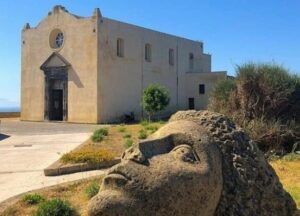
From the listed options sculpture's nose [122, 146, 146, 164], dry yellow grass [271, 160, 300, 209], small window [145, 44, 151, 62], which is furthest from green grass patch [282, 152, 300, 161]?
small window [145, 44, 151, 62]

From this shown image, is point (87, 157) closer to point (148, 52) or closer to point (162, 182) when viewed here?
point (162, 182)

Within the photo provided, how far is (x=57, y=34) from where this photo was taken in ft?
118

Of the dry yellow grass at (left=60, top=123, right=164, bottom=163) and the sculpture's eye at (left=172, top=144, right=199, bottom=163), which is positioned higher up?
the sculpture's eye at (left=172, top=144, right=199, bottom=163)

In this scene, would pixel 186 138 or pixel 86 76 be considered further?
pixel 86 76

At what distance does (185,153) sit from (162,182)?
301mm

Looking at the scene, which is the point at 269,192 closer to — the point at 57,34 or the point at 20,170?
the point at 20,170

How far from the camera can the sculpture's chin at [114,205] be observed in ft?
9.36

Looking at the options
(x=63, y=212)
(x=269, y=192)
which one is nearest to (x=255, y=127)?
(x=63, y=212)

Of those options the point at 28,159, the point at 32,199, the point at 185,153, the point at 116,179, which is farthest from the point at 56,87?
the point at 116,179

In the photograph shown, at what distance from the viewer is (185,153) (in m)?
3.14

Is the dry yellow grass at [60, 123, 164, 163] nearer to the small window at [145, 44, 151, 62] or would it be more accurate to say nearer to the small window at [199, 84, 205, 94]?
the small window at [145, 44, 151, 62]

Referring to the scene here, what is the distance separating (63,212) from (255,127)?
8.09 m

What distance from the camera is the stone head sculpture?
2902 mm

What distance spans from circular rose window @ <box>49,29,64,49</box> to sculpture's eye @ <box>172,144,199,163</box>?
109 ft
